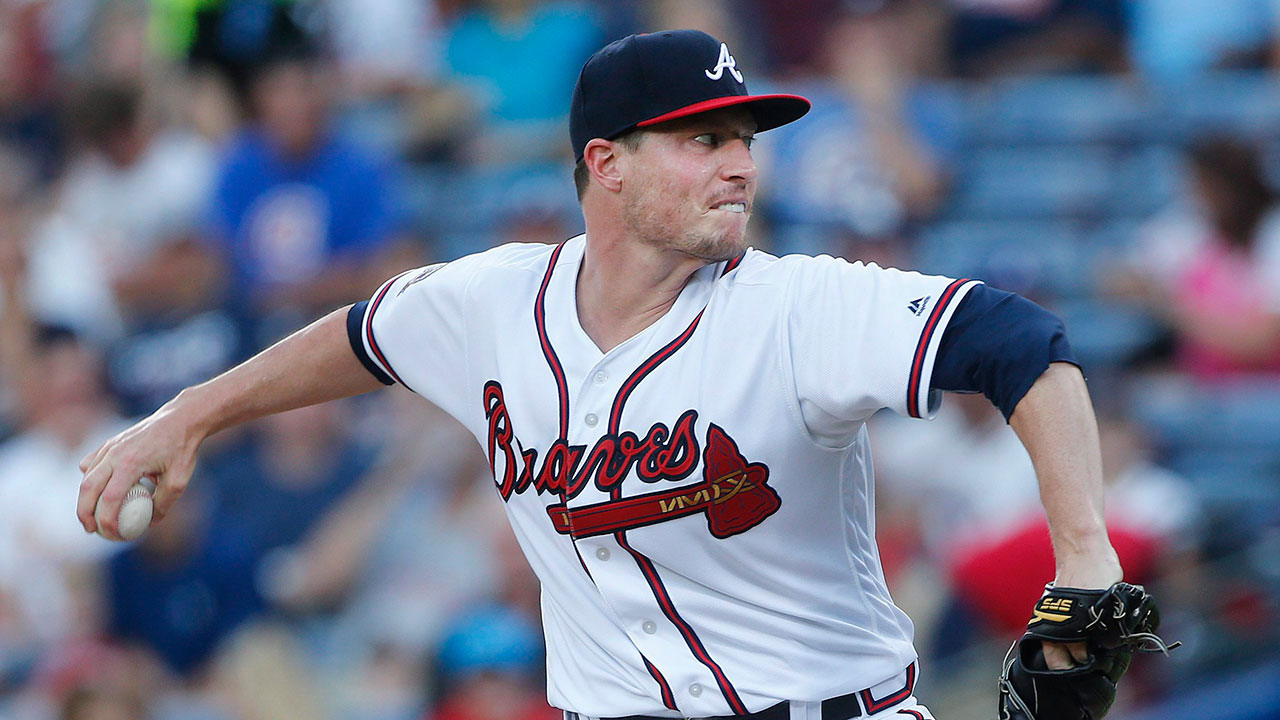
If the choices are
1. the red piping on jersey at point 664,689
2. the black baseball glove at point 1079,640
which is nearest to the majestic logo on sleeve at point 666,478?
the red piping on jersey at point 664,689

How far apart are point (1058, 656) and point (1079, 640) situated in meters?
0.09

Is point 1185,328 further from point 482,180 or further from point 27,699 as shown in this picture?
point 27,699

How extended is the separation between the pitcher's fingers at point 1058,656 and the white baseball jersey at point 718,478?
1.36ft

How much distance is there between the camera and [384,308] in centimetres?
326

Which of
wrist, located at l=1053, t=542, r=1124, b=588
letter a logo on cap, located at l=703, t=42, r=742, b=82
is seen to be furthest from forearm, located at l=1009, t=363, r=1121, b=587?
letter a logo on cap, located at l=703, t=42, r=742, b=82

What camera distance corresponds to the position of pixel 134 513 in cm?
304

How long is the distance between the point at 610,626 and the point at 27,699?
3992 millimetres

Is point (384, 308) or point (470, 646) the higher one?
point (384, 308)

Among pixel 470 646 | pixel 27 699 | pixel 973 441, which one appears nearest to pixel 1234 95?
pixel 973 441

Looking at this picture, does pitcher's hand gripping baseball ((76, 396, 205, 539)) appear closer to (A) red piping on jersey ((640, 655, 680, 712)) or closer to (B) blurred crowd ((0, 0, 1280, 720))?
(A) red piping on jersey ((640, 655, 680, 712))

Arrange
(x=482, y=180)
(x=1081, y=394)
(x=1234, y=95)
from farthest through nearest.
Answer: (x=482, y=180) → (x=1234, y=95) → (x=1081, y=394)

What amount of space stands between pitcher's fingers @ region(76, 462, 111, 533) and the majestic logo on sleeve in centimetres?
83

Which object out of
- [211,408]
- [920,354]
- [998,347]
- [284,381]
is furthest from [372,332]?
[998,347]

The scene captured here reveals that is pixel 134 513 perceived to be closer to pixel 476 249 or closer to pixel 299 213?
pixel 299 213
